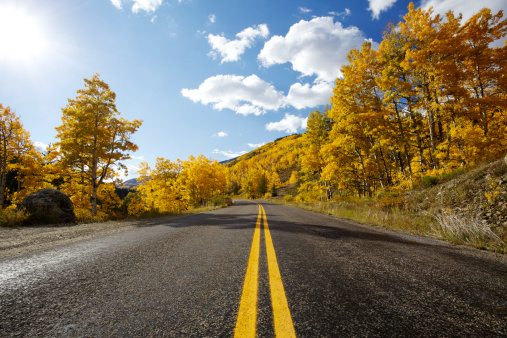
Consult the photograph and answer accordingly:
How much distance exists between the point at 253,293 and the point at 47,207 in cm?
1057

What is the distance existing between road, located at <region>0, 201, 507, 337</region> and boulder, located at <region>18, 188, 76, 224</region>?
6.71 m

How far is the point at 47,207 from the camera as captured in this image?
26.6 ft

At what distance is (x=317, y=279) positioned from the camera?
2100 mm

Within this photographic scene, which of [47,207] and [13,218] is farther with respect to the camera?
[47,207]

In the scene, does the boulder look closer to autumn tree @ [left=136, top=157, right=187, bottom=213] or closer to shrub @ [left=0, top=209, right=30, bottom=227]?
shrub @ [left=0, top=209, right=30, bottom=227]

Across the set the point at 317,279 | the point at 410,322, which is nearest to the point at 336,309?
the point at 410,322

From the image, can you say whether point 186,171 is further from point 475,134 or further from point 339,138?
point 475,134

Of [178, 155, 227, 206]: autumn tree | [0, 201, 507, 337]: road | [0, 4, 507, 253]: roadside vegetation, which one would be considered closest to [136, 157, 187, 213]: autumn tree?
[178, 155, 227, 206]: autumn tree

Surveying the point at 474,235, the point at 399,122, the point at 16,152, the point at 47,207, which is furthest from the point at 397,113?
the point at 16,152

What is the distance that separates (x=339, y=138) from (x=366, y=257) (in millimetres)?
15133

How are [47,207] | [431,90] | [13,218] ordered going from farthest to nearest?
[431,90], [47,207], [13,218]

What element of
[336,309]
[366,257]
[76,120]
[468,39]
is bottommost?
[366,257]

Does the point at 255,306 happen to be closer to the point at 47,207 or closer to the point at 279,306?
the point at 279,306

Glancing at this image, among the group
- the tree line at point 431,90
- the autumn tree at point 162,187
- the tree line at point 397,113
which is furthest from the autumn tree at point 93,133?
the tree line at point 431,90
